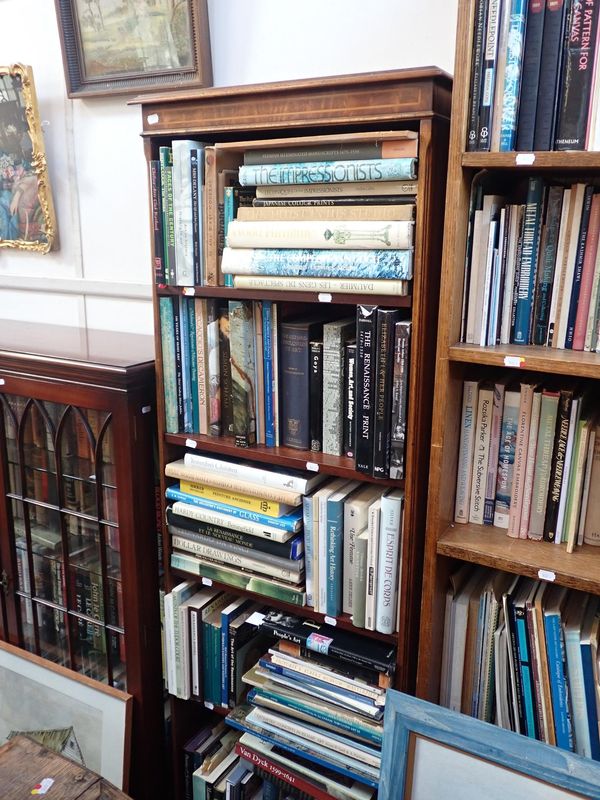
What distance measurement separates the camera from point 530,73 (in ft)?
3.52

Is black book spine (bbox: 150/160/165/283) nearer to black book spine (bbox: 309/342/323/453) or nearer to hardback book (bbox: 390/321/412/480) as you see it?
black book spine (bbox: 309/342/323/453)

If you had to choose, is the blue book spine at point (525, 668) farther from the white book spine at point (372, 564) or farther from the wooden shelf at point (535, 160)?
the wooden shelf at point (535, 160)

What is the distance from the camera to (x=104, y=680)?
1795 mm

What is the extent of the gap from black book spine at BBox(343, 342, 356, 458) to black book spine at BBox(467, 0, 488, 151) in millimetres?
435

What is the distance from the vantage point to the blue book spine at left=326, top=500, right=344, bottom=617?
1398 millimetres

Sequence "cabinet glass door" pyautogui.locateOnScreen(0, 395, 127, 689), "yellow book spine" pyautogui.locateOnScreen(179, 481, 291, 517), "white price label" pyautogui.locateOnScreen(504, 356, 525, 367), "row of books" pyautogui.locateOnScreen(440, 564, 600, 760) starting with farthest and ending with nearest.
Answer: "cabinet glass door" pyautogui.locateOnScreen(0, 395, 127, 689) → "yellow book spine" pyautogui.locateOnScreen(179, 481, 291, 517) → "row of books" pyautogui.locateOnScreen(440, 564, 600, 760) → "white price label" pyautogui.locateOnScreen(504, 356, 525, 367)

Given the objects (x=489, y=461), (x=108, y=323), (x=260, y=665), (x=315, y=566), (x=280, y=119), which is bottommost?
(x=260, y=665)

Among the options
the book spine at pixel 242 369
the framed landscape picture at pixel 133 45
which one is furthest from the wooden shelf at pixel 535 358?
the framed landscape picture at pixel 133 45

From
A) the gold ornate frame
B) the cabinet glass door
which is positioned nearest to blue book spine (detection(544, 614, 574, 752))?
the cabinet glass door

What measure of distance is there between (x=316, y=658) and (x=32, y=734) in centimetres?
92

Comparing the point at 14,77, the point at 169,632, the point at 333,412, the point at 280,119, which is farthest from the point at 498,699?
the point at 14,77

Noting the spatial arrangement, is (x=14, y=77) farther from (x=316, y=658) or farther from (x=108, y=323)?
(x=316, y=658)

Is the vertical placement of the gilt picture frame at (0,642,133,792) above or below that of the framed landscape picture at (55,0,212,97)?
below

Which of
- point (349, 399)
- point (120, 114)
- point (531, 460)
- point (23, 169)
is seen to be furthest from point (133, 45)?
point (531, 460)
